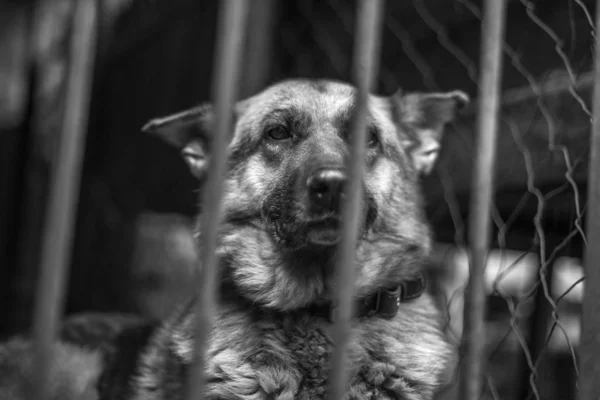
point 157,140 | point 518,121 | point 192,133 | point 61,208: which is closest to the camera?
point 61,208

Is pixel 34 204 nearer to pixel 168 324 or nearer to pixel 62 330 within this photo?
pixel 62 330

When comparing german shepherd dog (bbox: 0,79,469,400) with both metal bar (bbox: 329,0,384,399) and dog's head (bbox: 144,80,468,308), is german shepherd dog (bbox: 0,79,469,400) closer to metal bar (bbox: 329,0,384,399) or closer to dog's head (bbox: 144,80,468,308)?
dog's head (bbox: 144,80,468,308)

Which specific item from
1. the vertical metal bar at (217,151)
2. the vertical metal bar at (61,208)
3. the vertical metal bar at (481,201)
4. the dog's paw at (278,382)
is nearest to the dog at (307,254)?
the dog's paw at (278,382)

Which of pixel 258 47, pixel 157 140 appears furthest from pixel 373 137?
pixel 157 140

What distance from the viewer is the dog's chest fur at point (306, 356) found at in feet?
5.96

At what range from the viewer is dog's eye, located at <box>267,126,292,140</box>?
7.72ft

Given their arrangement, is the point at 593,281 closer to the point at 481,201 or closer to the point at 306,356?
the point at 481,201

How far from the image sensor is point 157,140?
4547mm

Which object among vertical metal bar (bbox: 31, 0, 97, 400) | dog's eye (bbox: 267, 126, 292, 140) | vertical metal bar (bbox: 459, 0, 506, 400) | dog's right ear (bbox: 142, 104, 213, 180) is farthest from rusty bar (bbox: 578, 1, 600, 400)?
dog's right ear (bbox: 142, 104, 213, 180)

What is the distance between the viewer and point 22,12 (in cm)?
510

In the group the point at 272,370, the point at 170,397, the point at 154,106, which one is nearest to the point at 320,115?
the point at 272,370

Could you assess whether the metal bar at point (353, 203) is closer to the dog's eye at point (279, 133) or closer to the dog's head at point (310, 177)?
the dog's head at point (310, 177)

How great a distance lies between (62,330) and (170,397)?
1.15 metres

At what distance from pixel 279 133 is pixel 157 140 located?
2453mm
